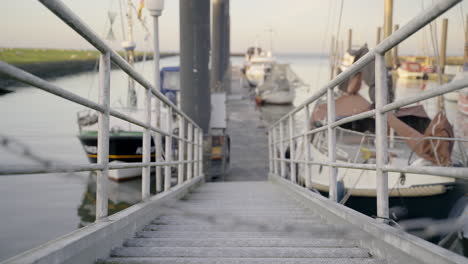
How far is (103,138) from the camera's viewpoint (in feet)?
8.04

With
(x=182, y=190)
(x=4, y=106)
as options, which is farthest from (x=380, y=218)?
(x=182, y=190)

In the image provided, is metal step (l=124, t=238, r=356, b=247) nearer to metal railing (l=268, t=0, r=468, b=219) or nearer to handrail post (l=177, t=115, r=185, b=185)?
metal railing (l=268, t=0, r=468, b=219)

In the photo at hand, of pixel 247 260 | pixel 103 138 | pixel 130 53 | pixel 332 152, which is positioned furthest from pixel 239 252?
pixel 130 53

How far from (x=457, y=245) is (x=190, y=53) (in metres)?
7.73

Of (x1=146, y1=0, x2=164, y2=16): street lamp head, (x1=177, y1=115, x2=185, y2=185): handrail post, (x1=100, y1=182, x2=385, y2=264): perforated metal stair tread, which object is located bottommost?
(x1=100, y1=182, x2=385, y2=264): perforated metal stair tread

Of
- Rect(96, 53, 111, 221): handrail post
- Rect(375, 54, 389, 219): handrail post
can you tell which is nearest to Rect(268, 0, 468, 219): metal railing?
Rect(375, 54, 389, 219): handrail post

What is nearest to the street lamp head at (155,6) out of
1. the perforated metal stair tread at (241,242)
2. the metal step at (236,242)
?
the perforated metal stair tread at (241,242)

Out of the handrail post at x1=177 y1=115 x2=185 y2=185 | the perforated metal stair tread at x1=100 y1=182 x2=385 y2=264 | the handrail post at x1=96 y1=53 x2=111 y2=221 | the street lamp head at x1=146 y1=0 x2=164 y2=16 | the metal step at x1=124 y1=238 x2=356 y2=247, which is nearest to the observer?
the perforated metal stair tread at x1=100 y1=182 x2=385 y2=264

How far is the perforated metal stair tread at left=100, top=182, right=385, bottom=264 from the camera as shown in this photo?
89.4 inches

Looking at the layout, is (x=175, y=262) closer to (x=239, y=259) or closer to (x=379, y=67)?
(x=239, y=259)

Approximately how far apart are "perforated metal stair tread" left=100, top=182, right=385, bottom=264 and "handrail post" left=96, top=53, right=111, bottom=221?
0.26m

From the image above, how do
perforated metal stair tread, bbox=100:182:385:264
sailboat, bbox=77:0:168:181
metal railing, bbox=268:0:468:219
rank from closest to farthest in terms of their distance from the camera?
metal railing, bbox=268:0:468:219
perforated metal stair tread, bbox=100:182:385:264
sailboat, bbox=77:0:168:181

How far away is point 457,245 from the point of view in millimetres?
5980

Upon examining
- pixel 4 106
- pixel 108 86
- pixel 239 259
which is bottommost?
pixel 239 259
